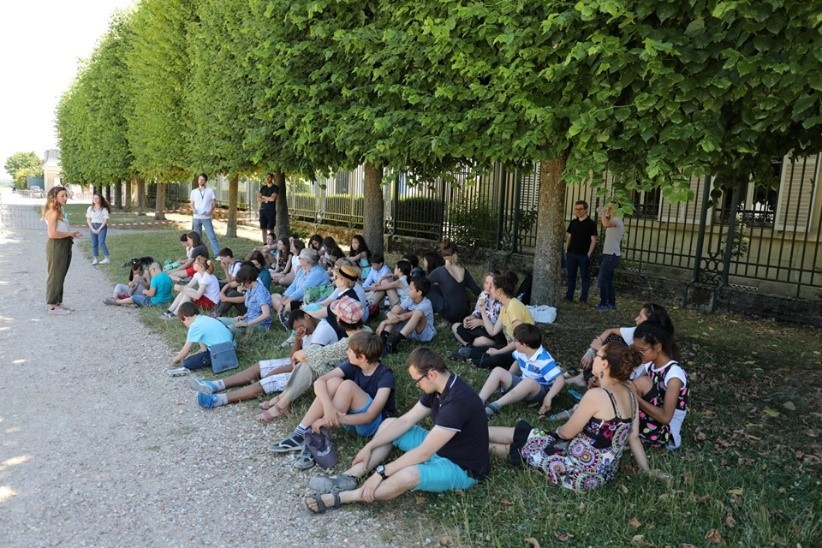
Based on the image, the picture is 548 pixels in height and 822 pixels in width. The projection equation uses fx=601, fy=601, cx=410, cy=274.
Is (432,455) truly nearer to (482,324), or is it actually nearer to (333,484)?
(333,484)

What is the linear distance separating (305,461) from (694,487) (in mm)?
2853

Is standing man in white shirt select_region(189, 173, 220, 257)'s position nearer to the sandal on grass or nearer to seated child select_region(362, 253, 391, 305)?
seated child select_region(362, 253, 391, 305)

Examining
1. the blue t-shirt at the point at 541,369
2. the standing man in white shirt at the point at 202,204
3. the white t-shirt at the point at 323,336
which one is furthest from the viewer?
the standing man in white shirt at the point at 202,204

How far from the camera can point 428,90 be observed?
7551mm

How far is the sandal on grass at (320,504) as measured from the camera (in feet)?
Answer: 13.1

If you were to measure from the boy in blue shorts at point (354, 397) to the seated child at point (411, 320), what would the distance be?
2.26m

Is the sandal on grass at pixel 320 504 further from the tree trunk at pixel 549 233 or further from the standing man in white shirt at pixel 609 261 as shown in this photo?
the standing man in white shirt at pixel 609 261

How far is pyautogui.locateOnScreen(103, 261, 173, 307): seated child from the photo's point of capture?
9.97m

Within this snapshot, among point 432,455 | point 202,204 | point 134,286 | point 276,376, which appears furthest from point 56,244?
point 432,455

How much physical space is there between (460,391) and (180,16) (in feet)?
63.6

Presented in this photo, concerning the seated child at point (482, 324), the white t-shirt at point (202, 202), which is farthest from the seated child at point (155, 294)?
the seated child at point (482, 324)

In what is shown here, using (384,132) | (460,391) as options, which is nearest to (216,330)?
(384,132)

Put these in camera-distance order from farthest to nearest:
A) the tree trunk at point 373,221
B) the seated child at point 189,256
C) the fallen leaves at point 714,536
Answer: the tree trunk at point 373,221 < the seated child at point 189,256 < the fallen leaves at point 714,536

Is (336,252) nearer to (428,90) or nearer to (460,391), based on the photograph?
(428,90)
